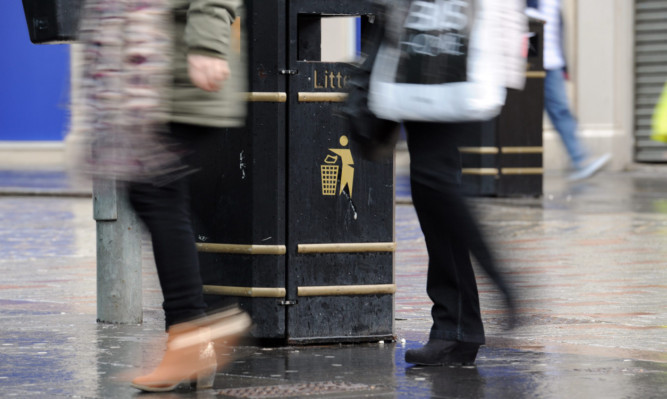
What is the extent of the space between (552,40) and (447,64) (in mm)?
8666

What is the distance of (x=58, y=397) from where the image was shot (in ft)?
13.4

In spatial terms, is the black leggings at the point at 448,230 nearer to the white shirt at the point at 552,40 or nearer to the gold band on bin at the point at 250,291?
the gold band on bin at the point at 250,291

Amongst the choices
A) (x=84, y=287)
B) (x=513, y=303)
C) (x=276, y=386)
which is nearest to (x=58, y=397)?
(x=276, y=386)

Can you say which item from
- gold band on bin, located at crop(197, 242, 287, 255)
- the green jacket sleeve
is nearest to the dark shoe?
gold band on bin, located at crop(197, 242, 287, 255)

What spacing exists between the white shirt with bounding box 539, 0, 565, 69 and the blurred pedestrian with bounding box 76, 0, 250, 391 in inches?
336

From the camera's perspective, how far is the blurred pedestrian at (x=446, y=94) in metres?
4.30

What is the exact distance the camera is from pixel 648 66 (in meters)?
19.4

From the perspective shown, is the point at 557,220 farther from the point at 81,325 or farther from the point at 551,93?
the point at 81,325

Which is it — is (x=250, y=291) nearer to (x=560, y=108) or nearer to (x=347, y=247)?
(x=347, y=247)

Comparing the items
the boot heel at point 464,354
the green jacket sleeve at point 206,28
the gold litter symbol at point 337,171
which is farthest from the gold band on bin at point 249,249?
the green jacket sleeve at point 206,28

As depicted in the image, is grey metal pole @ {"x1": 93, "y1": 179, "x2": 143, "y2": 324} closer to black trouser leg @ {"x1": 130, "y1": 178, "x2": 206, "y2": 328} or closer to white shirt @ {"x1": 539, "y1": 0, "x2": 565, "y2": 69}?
black trouser leg @ {"x1": 130, "y1": 178, "x2": 206, "y2": 328}

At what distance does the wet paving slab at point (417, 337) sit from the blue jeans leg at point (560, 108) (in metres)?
2.79

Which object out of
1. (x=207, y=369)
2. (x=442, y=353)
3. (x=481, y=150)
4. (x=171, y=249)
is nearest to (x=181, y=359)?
(x=207, y=369)

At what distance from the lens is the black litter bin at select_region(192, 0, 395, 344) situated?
503 cm
